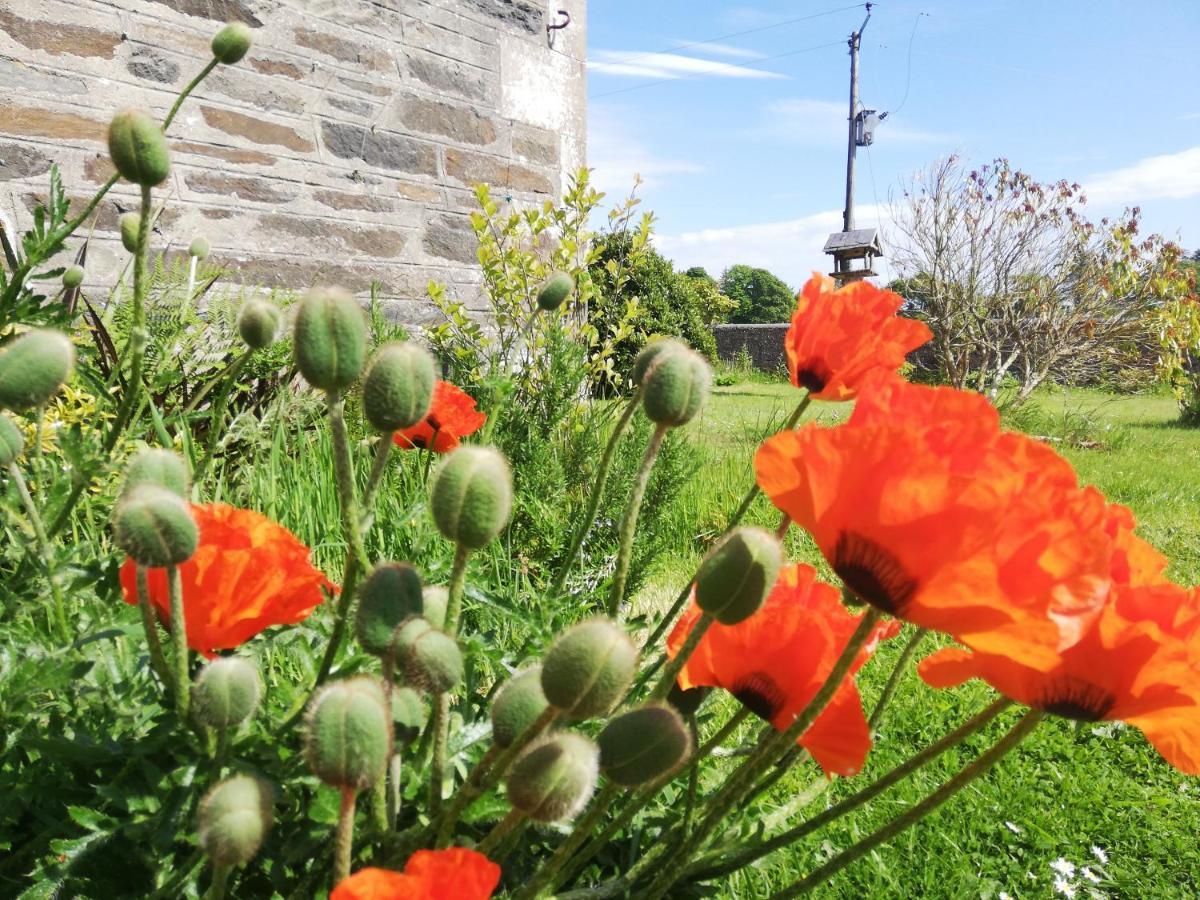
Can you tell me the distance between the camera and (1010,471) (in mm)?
483

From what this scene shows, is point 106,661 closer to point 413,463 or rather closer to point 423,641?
point 423,641

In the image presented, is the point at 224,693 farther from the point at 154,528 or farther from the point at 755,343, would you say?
the point at 755,343

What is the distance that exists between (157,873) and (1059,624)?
0.64 metres

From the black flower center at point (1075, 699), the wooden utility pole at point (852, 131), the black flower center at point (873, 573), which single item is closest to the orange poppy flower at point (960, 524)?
the black flower center at point (873, 573)

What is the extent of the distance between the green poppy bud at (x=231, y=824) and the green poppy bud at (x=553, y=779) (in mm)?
134

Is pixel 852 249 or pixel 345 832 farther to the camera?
pixel 852 249

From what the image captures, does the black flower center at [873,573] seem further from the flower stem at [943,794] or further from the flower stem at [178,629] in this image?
the flower stem at [178,629]

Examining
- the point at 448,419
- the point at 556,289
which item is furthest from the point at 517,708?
the point at 556,289

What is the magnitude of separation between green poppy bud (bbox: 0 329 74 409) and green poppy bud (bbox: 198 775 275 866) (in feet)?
1.25

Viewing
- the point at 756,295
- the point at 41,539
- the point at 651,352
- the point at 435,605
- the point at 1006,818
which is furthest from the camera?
the point at 756,295

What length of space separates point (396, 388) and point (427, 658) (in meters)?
0.20

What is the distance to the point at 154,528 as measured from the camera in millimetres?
539

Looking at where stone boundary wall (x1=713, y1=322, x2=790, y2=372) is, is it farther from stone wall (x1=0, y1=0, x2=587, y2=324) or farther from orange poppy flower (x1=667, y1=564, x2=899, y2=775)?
orange poppy flower (x1=667, y1=564, x2=899, y2=775)

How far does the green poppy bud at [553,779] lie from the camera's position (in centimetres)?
49
